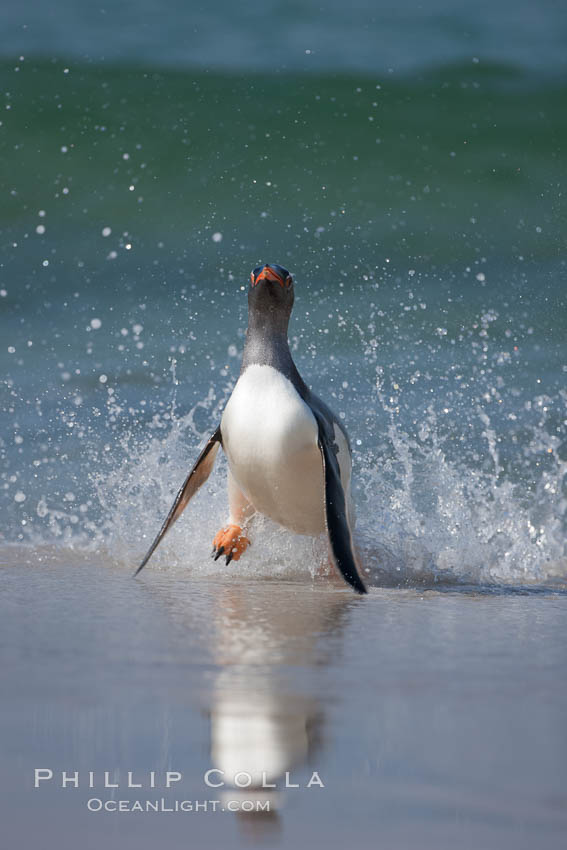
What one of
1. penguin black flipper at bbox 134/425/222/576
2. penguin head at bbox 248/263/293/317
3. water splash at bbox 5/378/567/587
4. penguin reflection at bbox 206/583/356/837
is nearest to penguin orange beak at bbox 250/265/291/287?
penguin head at bbox 248/263/293/317

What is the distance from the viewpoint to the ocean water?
5.94 feet

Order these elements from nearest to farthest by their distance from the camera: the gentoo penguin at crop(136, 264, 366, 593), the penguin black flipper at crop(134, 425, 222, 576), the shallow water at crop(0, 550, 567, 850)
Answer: the shallow water at crop(0, 550, 567, 850), the gentoo penguin at crop(136, 264, 366, 593), the penguin black flipper at crop(134, 425, 222, 576)

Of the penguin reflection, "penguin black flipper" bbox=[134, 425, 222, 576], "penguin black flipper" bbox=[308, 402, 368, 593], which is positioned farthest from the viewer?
"penguin black flipper" bbox=[134, 425, 222, 576]

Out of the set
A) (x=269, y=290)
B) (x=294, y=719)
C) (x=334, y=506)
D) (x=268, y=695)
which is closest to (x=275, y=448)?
(x=334, y=506)

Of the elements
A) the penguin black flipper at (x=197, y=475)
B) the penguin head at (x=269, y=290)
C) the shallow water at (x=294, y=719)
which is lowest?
the shallow water at (x=294, y=719)

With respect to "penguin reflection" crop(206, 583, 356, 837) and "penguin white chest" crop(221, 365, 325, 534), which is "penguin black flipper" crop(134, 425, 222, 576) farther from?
"penguin reflection" crop(206, 583, 356, 837)

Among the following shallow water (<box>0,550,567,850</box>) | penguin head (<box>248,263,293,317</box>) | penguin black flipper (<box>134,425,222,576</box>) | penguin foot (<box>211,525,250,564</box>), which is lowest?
shallow water (<box>0,550,567,850</box>)

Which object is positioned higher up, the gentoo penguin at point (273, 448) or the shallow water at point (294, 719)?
the gentoo penguin at point (273, 448)

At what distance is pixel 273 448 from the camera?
115 inches

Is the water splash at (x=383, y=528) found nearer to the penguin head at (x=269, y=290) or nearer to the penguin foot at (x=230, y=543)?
the penguin foot at (x=230, y=543)

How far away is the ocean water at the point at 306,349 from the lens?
1812mm

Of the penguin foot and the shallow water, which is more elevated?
the penguin foot

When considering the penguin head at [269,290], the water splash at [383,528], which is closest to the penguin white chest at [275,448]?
the water splash at [383,528]

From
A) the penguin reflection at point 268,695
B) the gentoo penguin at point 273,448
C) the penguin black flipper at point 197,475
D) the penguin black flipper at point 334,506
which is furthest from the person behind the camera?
the penguin black flipper at point 197,475
